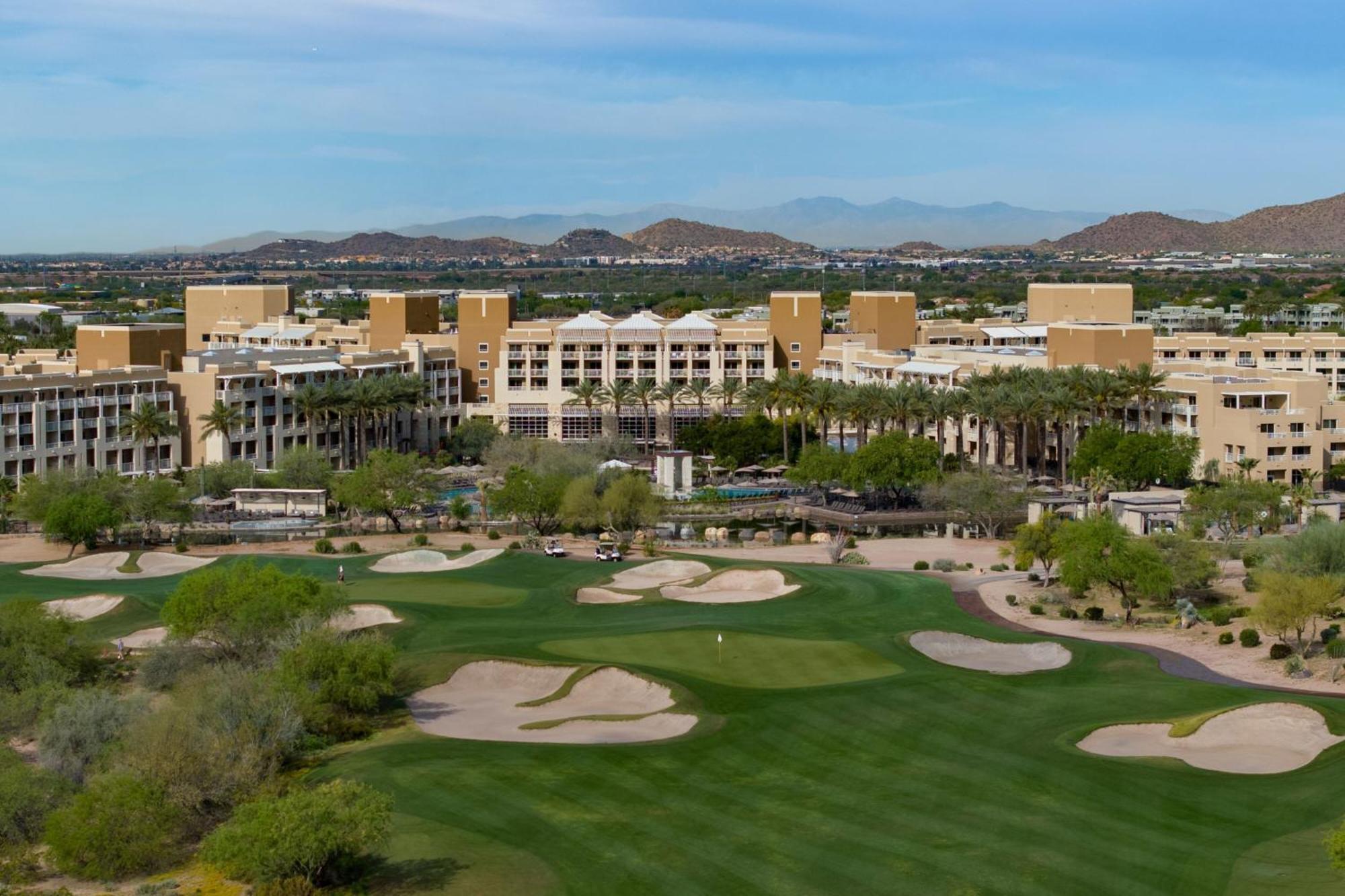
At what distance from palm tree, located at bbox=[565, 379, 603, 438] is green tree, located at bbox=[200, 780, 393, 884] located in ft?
280

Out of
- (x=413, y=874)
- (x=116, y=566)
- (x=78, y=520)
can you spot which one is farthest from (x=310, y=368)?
(x=413, y=874)

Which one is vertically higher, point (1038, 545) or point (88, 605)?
point (1038, 545)

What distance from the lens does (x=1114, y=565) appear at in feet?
214

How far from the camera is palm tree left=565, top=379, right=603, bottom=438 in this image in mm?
122350

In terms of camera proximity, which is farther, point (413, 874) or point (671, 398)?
point (671, 398)

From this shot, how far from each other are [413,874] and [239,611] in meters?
19.8

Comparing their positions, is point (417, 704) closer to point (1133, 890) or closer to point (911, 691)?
point (911, 691)

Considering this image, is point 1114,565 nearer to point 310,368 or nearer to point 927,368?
point 927,368

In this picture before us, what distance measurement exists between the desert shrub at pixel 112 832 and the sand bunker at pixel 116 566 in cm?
3765

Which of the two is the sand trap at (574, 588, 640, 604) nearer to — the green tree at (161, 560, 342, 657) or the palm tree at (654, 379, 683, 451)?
the green tree at (161, 560, 342, 657)

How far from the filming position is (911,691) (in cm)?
5172

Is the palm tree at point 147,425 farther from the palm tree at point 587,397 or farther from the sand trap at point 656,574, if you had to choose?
the sand trap at point 656,574

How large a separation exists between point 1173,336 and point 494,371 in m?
52.9

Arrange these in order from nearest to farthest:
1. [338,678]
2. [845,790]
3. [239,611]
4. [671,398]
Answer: [845,790] < [338,678] < [239,611] < [671,398]
